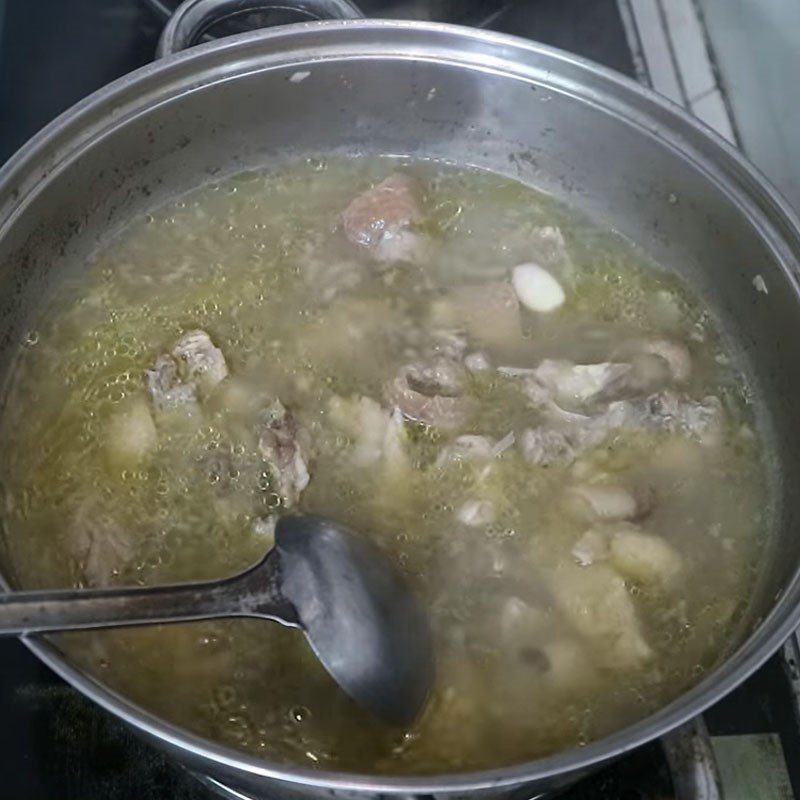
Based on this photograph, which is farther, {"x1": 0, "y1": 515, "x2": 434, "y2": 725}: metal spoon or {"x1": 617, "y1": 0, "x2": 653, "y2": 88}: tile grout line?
{"x1": 617, "y1": 0, "x2": 653, "y2": 88}: tile grout line

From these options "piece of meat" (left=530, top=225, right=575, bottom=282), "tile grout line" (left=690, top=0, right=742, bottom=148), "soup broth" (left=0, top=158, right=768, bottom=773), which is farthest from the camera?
"tile grout line" (left=690, top=0, right=742, bottom=148)

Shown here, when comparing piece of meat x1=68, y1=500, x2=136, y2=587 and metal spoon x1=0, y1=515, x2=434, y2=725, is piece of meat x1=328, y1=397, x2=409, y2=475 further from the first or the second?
piece of meat x1=68, y1=500, x2=136, y2=587

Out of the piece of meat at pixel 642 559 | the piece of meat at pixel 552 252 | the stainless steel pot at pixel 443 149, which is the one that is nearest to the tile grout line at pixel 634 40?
the stainless steel pot at pixel 443 149

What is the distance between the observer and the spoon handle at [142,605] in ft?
3.10

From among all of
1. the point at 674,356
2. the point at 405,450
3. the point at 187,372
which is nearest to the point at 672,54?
the point at 674,356

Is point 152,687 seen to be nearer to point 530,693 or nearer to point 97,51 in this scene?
point 530,693

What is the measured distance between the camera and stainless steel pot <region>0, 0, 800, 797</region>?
4.71 feet

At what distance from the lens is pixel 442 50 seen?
1611mm

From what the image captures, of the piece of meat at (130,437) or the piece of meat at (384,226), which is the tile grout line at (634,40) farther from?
the piece of meat at (130,437)

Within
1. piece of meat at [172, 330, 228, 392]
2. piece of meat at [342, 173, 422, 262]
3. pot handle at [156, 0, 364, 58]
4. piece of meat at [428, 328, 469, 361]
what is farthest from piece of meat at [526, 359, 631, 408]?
pot handle at [156, 0, 364, 58]

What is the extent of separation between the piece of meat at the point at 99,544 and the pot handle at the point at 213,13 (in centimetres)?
80

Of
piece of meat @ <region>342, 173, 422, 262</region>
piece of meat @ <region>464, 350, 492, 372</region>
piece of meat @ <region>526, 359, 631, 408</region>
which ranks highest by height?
piece of meat @ <region>342, 173, 422, 262</region>

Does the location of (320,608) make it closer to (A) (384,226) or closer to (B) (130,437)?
(B) (130,437)

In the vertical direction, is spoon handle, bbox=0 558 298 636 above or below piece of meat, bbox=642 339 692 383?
below
